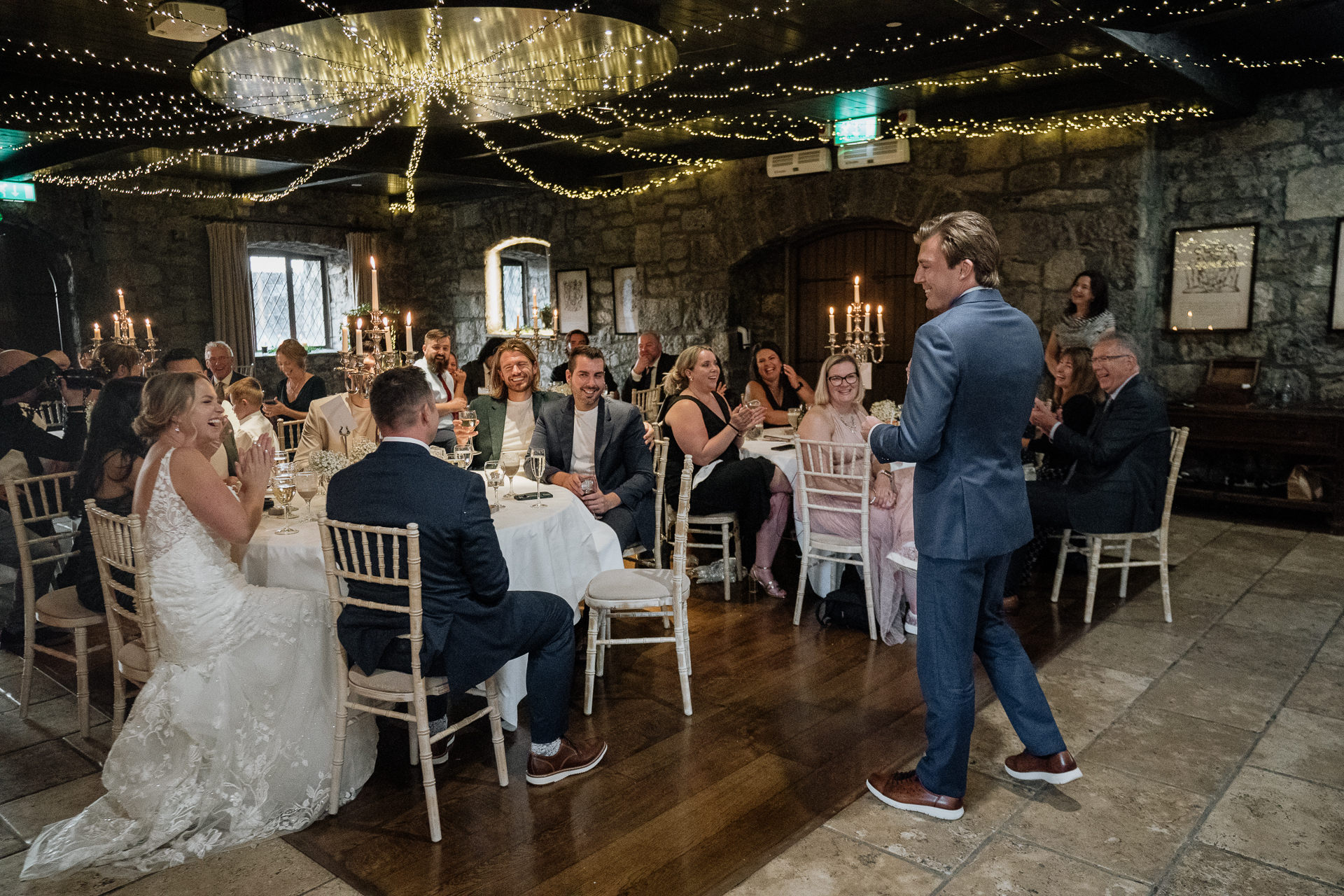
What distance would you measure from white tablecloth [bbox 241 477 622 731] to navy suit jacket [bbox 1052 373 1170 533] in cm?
225

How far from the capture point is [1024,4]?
3.96 metres

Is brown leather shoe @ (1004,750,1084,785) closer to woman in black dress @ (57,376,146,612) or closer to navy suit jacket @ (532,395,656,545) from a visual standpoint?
navy suit jacket @ (532,395,656,545)

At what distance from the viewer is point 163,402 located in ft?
9.55

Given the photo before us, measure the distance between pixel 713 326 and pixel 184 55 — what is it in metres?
4.98

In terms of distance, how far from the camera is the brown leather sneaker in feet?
9.48

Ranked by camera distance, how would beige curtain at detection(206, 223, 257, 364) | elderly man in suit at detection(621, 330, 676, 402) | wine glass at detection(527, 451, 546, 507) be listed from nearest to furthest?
wine glass at detection(527, 451, 546, 507), elderly man in suit at detection(621, 330, 676, 402), beige curtain at detection(206, 223, 257, 364)

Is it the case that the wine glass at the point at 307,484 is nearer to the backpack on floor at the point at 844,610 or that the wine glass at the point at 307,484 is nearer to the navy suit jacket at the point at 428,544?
the navy suit jacket at the point at 428,544

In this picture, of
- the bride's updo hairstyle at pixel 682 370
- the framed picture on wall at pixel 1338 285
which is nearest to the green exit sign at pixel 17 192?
the bride's updo hairstyle at pixel 682 370

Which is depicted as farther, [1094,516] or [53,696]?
[1094,516]

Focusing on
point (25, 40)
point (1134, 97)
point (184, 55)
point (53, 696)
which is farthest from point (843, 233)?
point (53, 696)

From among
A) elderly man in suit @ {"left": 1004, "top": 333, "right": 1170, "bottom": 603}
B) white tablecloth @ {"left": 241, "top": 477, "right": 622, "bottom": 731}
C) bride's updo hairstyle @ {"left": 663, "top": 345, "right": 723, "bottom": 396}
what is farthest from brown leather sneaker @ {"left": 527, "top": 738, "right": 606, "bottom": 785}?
elderly man in suit @ {"left": 1004, "top": 333, "right": 1170, "bottom": 603}

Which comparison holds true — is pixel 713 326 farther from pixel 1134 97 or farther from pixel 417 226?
pixel 417 226

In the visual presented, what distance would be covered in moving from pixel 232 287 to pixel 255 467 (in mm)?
8553

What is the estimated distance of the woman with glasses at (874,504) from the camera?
13.9 feet
